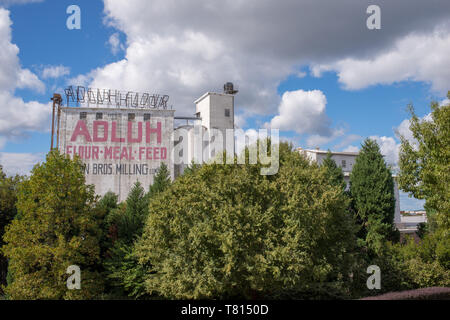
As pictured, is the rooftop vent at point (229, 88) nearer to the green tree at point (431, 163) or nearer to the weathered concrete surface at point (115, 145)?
the weathered concrete surface at point (115, 145)

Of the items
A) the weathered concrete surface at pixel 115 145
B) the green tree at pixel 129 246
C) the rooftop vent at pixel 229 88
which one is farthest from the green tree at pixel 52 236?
the rooftop vent at pixel 229 88

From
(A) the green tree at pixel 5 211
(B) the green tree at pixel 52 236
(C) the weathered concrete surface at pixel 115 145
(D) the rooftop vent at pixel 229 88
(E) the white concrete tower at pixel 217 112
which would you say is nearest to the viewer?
(B) the green tree at pixel 52 236

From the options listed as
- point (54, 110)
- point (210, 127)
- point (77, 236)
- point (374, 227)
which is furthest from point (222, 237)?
point (54, 110)

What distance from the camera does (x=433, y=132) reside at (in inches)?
864

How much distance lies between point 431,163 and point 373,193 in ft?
44.0

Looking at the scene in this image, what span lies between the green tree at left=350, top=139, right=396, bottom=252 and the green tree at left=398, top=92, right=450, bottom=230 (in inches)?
439

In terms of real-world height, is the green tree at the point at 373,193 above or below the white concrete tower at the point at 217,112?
below

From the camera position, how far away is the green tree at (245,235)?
59.1 ft

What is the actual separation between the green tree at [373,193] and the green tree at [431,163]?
36.6 ft

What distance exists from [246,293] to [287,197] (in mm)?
5984

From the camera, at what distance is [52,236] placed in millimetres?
23750

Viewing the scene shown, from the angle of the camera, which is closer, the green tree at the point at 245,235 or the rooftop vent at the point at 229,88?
the green tree at the point at 245,235

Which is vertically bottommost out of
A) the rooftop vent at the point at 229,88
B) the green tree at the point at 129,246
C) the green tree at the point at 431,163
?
the green tree at the point at 129,246
